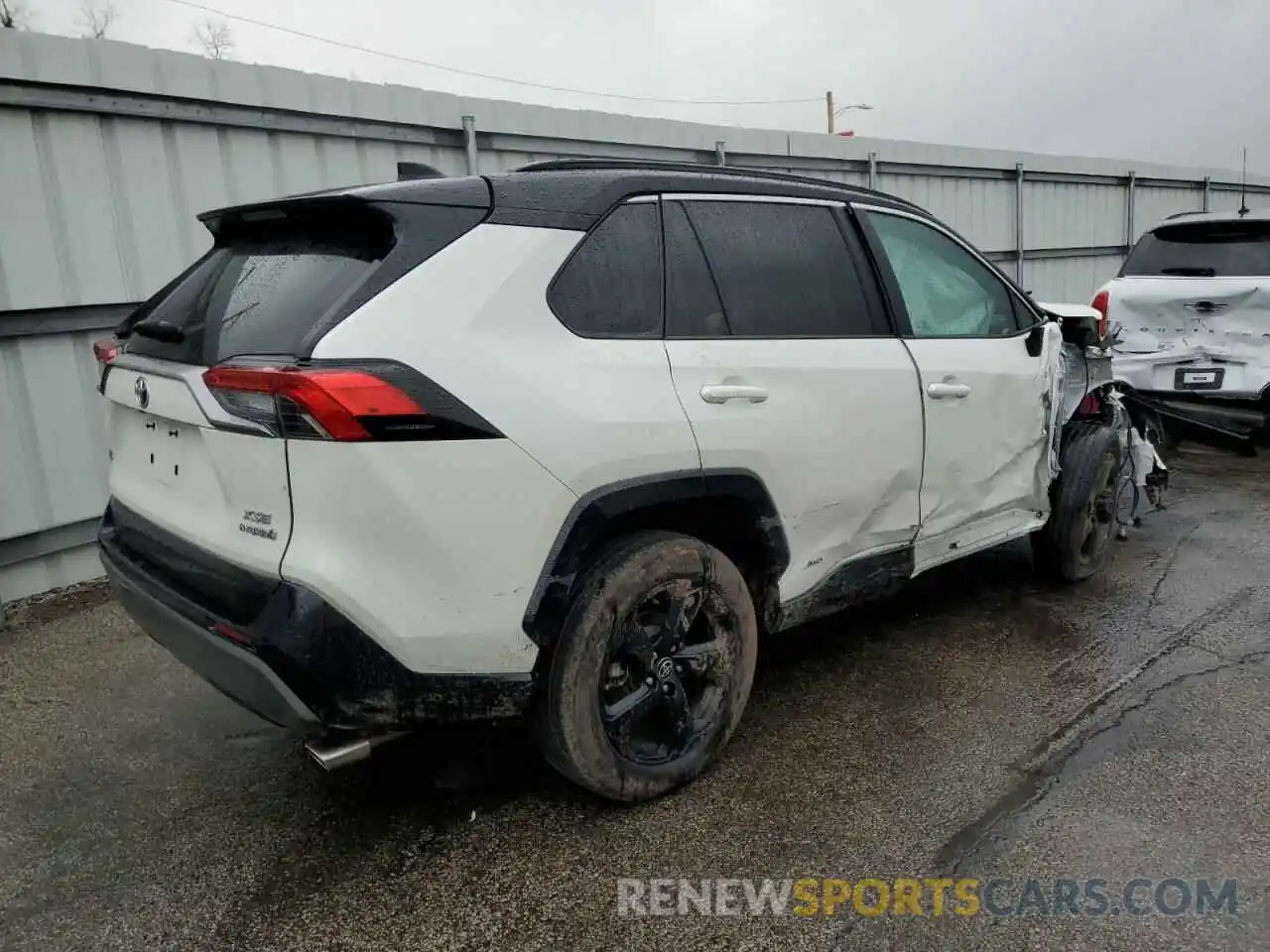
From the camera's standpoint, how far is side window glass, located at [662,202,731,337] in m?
2.75

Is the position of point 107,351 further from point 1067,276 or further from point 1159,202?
point 1159,202

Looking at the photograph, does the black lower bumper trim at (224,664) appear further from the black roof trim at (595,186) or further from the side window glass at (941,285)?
the side window glass at (941,285)

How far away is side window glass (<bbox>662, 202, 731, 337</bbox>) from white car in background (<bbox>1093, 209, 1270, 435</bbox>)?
198 inches

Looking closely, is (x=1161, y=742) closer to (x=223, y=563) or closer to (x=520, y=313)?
(x=520, y=313)

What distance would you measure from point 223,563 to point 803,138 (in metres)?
8.17

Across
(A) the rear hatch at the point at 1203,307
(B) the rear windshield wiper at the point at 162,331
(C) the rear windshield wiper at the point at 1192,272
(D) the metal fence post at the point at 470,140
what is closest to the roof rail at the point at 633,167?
(B) the rear windshield wiper at the point at 162,331

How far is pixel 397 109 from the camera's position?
5.88 meters

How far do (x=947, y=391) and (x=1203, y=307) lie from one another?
476cm

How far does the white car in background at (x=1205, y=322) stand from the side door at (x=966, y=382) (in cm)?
320

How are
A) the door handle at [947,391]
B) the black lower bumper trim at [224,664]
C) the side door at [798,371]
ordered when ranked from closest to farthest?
the black lower bumper trim at [224,664] < the side door at [798,371] < the door handle at [947,391]

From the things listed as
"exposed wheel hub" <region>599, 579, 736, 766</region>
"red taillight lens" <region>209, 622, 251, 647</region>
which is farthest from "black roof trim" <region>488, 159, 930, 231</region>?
"red taillight lens" <region>209, 622, 251, 647</region>

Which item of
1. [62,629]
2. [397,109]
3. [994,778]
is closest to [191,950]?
[994,778]

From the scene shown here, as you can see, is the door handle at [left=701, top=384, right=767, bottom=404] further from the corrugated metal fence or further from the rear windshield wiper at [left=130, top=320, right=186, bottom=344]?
the corrugated metal fence

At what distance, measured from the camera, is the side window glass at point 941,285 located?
3525 millimetres
